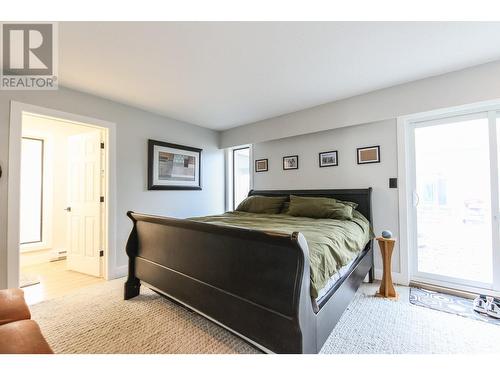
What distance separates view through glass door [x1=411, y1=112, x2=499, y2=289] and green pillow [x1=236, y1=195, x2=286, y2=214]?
1682 mm

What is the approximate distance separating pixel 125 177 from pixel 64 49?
1648mm

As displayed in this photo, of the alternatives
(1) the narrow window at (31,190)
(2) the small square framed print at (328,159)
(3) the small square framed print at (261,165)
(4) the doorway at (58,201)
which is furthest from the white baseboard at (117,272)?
(2) the small square framed print at (328,159)

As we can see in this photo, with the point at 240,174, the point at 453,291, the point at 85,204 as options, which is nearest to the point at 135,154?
the point at 85,204

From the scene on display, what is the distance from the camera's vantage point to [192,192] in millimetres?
4145

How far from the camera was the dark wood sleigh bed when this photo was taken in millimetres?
1207

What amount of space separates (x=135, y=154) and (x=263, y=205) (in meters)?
1.98

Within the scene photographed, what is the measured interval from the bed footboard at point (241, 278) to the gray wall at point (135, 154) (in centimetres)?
133

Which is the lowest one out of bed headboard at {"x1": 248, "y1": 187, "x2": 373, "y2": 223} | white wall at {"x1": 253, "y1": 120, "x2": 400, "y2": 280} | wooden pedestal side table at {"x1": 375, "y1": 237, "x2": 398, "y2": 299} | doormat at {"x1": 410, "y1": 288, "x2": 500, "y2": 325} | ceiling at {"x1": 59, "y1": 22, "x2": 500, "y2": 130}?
doormat at {"x1": 410, "y1": 288, "x2": 500, "y2": 325}

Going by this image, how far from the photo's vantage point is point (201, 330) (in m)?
1.85

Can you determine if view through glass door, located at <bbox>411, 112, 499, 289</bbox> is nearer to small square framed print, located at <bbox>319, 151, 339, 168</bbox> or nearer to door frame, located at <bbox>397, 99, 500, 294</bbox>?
door frame, located at <bbox>397, 99, 500, 294</bbox>

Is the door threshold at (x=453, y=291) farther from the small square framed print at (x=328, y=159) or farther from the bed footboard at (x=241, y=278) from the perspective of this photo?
the bed footboard at (x=241, y=278)

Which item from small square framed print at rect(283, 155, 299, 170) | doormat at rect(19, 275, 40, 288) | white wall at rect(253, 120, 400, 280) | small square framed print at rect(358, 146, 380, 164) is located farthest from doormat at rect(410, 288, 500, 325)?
doormat at rect(19, 275, 40, 288)

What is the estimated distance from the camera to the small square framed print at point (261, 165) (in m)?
4.08
